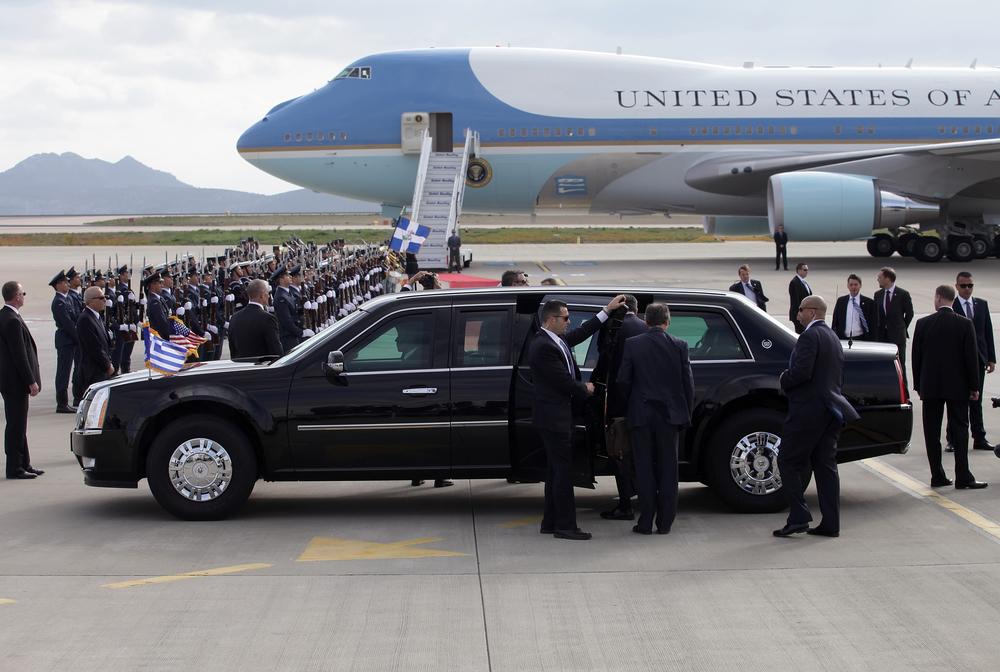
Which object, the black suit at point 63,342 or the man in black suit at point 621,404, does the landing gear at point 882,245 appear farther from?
the man in black suit at point 621,404

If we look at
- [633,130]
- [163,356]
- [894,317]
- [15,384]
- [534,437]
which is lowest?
[534,437]

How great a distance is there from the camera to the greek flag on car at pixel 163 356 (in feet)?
30.0

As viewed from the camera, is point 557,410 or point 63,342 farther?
point 63,342

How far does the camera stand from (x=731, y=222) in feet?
117

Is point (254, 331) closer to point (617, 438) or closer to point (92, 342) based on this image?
point (92, 342)

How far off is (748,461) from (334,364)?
9.69ft

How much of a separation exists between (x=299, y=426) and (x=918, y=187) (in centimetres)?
2682

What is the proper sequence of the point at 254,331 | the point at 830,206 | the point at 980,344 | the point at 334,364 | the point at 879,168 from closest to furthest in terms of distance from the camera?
1. the point at 334,364
2. the point at 980,344
3. the point at 254,331
4. the point at 830,206
5. the point at 879,168

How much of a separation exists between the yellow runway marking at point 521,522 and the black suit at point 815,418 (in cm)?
171

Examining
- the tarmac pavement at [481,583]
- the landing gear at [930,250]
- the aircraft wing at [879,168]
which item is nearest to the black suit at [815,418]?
the tarmac pavement at [481,583]

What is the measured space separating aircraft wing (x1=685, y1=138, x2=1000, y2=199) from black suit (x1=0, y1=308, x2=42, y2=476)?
2402 centimetres

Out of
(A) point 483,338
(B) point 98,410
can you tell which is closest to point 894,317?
(A) point 483,338

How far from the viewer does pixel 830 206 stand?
3027 cm

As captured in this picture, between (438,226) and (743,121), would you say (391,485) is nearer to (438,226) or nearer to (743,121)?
(438,226)
